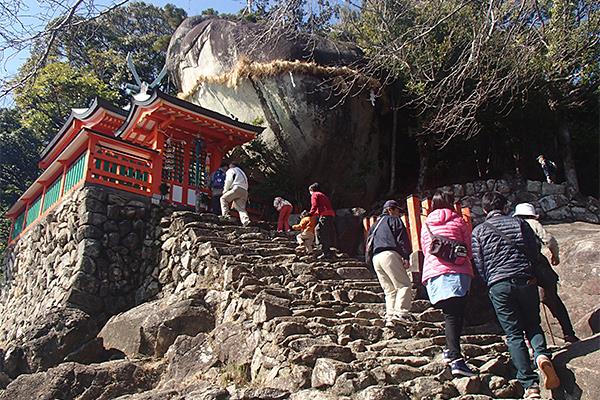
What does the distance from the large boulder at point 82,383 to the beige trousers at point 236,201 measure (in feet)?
16.1

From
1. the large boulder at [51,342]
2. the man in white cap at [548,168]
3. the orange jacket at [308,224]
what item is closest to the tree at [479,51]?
the man in white cap at [548,168]

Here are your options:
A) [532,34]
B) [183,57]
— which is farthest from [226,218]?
[183,57]

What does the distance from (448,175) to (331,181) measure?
12.3ft

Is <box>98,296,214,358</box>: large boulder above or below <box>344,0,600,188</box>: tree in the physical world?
below

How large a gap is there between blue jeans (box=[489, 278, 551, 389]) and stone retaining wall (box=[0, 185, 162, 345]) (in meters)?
7.35

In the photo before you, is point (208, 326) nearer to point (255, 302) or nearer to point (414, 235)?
point (255, 302)

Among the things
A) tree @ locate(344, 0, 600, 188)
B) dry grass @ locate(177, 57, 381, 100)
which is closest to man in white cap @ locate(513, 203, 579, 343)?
tree @ locate(344, 0, 600, 188)

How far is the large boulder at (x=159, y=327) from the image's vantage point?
7266 mm

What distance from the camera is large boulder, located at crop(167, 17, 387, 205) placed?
51.5ft

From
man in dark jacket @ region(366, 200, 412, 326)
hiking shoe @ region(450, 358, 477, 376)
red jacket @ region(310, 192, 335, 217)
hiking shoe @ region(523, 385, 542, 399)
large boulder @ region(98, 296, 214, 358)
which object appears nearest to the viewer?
hiking shoe @ region(523, 385, 542, 399)

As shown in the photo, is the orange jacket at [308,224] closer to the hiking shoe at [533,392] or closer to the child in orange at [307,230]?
the child in orange at [307,230]

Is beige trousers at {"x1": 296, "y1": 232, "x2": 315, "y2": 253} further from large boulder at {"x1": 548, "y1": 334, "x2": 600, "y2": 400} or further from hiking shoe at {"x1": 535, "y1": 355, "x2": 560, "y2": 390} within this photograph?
hiking shoe at {"x1": 535, "y1": 355, "x2": 560, "y2": 390}

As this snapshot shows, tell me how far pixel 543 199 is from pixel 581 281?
6.00 metres

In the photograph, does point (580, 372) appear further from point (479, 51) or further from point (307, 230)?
point (307, 230)
